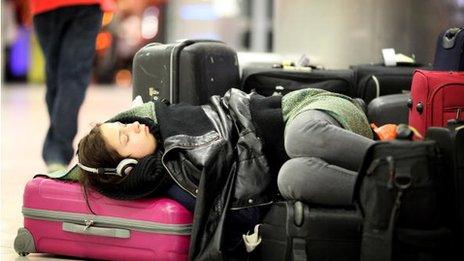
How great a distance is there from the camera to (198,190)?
3.30 m

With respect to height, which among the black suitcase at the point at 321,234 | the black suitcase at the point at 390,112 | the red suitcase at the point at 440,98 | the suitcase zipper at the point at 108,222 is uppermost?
the red suitcase at the point at 440,98

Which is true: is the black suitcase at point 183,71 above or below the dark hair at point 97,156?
above

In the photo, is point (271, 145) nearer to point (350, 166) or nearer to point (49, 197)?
point (350, 166)

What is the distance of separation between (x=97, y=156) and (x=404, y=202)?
1.15 metres

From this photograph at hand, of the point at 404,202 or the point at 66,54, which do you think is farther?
the point at 66,54

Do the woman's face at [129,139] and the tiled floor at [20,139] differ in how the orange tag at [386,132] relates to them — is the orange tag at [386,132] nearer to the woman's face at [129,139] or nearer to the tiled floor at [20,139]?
the woman's face at [129,139]

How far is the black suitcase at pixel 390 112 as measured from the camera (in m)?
4.10

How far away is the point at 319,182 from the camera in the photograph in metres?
3.19

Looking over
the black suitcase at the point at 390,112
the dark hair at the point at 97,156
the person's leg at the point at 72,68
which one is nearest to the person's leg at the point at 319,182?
the dark hair at the point at 97,156

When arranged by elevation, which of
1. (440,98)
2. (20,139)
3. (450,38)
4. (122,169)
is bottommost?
(20,139)

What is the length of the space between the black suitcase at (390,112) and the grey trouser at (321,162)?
81 cm

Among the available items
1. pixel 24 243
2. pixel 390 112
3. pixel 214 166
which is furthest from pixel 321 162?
pixel 24 243

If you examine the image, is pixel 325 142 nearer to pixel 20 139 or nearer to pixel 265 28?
pixel 20 139

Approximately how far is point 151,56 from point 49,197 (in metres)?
0.85
